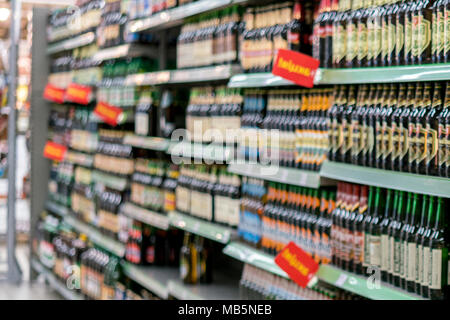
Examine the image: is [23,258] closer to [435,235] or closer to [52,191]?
[52,191]

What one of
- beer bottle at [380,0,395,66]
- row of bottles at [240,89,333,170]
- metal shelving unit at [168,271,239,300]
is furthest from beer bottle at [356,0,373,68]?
metal shelving unit at [168,271,239,300]

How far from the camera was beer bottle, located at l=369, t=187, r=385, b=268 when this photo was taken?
9.30 ft

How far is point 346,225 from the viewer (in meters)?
3.03

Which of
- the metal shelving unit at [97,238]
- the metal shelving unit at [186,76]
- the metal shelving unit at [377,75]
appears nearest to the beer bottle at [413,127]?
the metal shelving unit at [377,75]

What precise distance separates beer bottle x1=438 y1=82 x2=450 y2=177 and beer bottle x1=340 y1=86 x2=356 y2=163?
0.54m

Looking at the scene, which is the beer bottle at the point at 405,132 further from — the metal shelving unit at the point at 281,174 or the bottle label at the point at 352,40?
the metal shelving unit at the point at 281,174

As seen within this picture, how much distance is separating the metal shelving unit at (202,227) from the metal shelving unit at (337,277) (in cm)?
7

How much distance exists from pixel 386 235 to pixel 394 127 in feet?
1.34

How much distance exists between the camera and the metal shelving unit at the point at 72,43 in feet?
21.7

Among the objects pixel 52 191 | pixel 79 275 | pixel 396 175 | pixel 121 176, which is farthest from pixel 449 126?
pixel 52 191

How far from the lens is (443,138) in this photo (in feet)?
8.23

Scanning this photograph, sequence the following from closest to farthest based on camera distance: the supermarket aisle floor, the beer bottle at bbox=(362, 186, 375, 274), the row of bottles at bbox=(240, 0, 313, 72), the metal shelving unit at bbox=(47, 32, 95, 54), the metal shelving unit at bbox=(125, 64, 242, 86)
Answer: the beer bottle at bbox=(362, 186, 375, 274) < the row of bottles at bbox=(240, 0, 313, 72) < the metal shelving unit at bbox=(125, 64, 242, 86) < the metal shelving unit at bbox=(47, 32, 95, 54) < the supermarket aisle floor

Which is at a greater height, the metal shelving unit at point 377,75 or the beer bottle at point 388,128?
the metal shelving unit at point 377,75

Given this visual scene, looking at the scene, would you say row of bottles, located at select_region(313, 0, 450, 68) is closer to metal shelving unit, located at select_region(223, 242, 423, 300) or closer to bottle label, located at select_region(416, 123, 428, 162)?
bottle label, located at select_region(416, 123, 428, 162)
